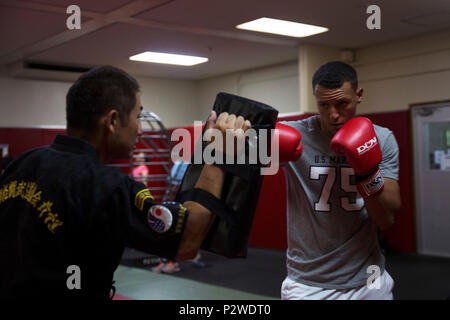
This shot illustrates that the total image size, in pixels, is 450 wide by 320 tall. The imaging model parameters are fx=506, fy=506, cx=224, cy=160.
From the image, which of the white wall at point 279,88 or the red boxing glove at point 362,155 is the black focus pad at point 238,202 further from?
the white wall at point 279,88

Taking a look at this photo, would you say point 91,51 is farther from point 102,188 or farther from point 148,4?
point 102,188

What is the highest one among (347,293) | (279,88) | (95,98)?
(279,88)

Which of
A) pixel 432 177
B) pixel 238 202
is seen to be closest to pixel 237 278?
pixel 432 177

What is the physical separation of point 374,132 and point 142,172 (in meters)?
4.72

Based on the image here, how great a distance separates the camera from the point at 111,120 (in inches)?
43.4

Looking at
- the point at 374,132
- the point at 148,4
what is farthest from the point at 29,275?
the point at 148,4

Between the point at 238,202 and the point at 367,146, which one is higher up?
the point at 367,146

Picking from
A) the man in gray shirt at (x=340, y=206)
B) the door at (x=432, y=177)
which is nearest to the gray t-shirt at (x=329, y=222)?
the man in gray shirt at (x=340, y=206)

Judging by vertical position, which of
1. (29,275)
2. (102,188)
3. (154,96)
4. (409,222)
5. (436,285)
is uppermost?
(154,96)

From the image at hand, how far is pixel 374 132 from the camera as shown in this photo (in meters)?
2.01

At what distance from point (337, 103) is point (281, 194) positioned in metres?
4.83

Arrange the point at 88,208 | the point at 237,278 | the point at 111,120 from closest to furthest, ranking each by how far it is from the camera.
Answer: the point at 88,208 < the point at 111,120 < the point at 237,278

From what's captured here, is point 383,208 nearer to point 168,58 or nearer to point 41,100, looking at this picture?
point 168,58

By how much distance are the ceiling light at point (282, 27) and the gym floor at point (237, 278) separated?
9.12 feet
